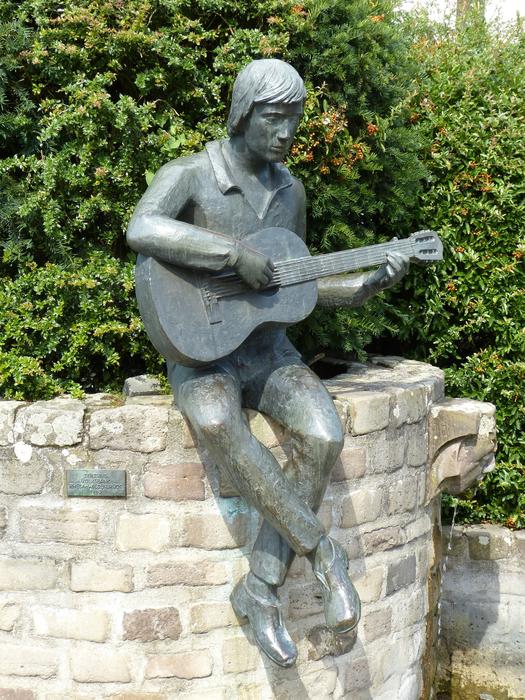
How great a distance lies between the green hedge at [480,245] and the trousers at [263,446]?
1771mm

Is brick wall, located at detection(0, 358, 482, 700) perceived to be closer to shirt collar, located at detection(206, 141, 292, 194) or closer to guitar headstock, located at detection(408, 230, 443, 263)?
guitar headstock, located at detection(408, 230, 443, 263)

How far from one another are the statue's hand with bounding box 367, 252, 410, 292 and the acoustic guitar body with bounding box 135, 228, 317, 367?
34 centimetres

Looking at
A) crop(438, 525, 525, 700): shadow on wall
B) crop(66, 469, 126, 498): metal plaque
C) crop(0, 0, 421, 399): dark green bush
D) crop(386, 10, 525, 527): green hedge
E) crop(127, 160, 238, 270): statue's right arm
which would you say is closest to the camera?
crop(127, 160, 238, 270): statue's right arm

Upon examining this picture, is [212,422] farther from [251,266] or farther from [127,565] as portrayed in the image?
[127,565]

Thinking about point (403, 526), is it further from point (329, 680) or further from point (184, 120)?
point (184, 120)

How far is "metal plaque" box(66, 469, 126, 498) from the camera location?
3053mm

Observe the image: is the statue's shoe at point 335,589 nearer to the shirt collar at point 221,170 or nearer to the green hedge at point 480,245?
the shirt collar at point 221,170

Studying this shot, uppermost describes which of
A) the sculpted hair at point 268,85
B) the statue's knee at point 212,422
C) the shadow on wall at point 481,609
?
the sculpted hair at point 268,85

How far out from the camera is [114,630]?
3098 millimetres

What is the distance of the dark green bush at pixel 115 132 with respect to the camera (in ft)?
12.6

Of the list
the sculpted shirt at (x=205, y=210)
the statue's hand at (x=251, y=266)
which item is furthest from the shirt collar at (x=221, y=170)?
the statue's hand at (x=251, y=266)

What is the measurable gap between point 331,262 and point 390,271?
0.24 metres

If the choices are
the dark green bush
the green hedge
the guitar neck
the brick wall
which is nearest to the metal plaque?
the brick wall

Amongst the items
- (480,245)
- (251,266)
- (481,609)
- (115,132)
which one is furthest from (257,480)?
(481,609)
